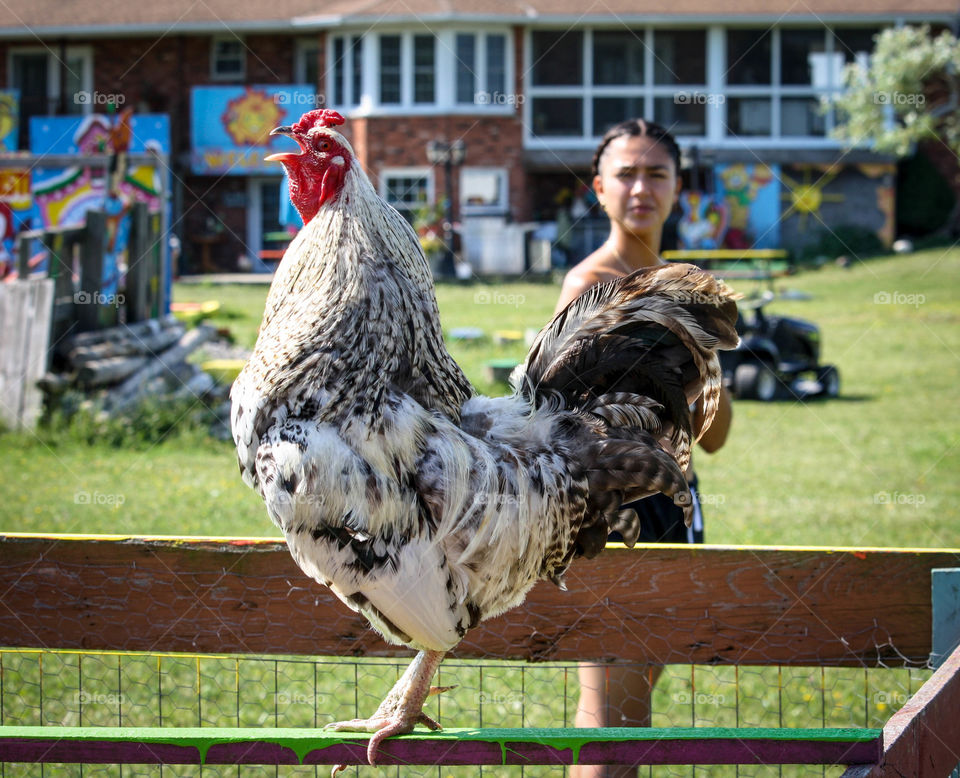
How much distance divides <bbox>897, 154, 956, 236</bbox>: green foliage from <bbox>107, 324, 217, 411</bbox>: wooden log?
837 inches

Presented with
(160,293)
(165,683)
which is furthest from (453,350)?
(165,683)

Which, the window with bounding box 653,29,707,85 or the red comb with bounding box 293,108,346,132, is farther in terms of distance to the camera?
the window with bounding box 653,29,707,85

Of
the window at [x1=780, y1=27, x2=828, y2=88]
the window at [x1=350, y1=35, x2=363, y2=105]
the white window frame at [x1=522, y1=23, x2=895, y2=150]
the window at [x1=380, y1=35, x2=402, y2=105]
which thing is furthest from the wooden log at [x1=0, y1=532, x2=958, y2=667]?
the window at [x1=780, y1=27, x2=828, y2=88]

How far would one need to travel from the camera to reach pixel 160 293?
37.2 feet

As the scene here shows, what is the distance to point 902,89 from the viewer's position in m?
22.7

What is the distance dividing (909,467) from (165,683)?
22.1ft

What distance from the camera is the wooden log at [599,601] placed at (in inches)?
113

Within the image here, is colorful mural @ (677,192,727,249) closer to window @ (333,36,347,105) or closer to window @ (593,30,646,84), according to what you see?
window @ (593,30,646,84)

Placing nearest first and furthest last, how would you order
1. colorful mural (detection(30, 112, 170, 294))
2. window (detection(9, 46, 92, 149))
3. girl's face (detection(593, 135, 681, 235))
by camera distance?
girl's face (detection(593, 135, 681, 235)) → colorful mural (detection(30, 112, 170, 294)) → window (detection(9, 46, 92, 149))

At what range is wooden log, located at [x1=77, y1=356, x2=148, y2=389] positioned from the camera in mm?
9203

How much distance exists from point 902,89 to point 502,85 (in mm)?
9743

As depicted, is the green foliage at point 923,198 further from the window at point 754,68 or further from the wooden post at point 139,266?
the wooden post at point 139,266

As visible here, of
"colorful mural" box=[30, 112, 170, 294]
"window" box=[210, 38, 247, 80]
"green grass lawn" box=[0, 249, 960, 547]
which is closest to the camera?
"green grass lawn" box=[0, 249, 960, 547]

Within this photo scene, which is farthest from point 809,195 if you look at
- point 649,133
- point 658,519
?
point 658,519
